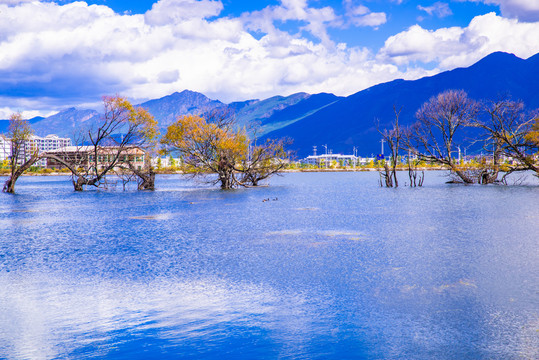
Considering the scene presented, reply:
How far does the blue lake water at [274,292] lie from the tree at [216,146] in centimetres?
3497

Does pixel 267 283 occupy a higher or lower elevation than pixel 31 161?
lower

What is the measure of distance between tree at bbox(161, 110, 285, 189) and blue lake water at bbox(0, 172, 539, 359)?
115 ft

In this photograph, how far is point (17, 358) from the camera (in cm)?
834

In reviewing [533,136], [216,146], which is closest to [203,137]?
[216,146]

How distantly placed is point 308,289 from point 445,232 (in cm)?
1183

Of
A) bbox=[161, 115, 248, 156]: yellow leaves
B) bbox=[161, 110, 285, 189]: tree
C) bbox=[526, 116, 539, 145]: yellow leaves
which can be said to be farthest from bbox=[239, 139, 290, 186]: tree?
bbox=[526, 116, 539, 145]: yellow leaves

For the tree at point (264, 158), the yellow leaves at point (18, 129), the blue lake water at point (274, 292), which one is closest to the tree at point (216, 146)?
the tree at point (264, 158)

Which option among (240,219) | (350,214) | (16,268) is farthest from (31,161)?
(16,268)

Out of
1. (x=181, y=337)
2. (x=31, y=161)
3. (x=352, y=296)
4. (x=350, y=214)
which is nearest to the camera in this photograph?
(x=181, y=337)

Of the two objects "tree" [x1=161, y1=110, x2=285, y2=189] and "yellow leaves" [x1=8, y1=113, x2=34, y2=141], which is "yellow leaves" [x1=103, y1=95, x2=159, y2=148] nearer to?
"tree" [x1=161, y1=110, x2=285, y2=189]

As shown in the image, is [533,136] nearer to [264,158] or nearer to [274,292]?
[264,158]

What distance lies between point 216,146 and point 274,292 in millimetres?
47754

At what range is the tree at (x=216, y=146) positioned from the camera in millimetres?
58719

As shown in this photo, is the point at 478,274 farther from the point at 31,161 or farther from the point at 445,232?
the point at 31,161
